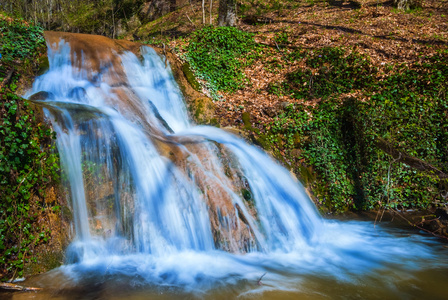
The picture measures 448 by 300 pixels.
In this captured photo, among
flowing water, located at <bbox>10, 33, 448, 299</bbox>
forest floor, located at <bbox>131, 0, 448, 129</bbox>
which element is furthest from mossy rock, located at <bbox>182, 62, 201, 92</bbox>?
flowing water, located at <bbox>10, 33, 448, 299</bbox>

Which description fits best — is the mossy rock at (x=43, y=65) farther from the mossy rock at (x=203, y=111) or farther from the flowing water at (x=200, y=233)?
the mossy rock at (x=203, y=111)

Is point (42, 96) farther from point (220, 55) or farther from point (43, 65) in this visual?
point (220, 55)

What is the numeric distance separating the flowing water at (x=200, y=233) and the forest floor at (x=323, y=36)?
2.58 metres

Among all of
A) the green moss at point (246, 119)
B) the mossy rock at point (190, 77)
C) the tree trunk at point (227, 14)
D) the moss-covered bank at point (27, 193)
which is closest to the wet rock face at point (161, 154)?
the mossy rock at point (190, 77)

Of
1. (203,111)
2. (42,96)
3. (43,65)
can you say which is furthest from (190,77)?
(42,96)

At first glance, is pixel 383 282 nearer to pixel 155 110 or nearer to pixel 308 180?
pixel 308 180

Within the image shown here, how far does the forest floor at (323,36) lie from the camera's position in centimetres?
913

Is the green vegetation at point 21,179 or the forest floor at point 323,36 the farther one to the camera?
the forest floor at point 323,36

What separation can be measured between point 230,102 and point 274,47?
12.8 feet

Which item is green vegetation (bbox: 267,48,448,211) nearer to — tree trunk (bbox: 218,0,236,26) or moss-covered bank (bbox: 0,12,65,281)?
moss-covered bank (bbox: 0,12,65,281)

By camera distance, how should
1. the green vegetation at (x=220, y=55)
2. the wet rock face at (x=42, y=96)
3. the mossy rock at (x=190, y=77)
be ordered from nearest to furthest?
the wet rock face at (x=42, y=96)
the mossy rock at (x=190, y=77)
the green vegetation at (x=220, y=55)

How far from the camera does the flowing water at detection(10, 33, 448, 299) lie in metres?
3.82

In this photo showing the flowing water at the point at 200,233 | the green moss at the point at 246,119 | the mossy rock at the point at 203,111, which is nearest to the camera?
the flowing water at the point at 200,233

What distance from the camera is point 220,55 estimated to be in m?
10.5
